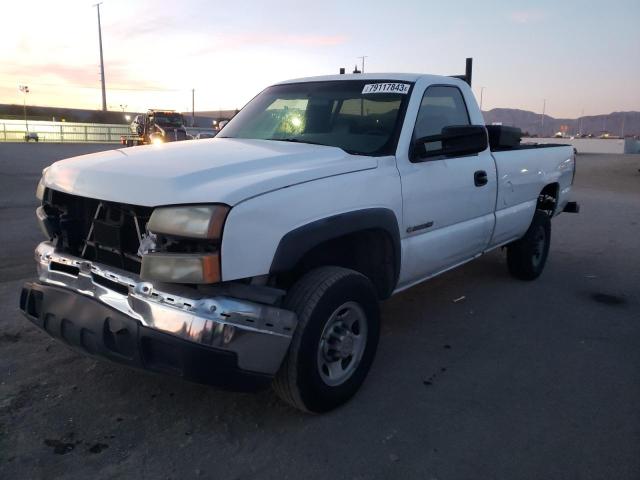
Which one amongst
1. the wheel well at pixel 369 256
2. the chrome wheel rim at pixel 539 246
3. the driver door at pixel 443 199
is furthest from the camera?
the chrome wheel rim at pixel 539 246

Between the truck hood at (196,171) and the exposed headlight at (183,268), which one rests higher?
the truck hood at (196,171)

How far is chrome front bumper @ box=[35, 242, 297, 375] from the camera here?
7.95 feet

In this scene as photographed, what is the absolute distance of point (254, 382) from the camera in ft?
8.52

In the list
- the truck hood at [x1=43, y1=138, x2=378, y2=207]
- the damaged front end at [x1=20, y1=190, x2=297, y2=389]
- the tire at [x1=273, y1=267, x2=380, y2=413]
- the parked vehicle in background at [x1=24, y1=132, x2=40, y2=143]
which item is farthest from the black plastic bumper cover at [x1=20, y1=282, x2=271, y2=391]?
the parked vehicle in background at [x1=24, y1=132, x2=40, y2=143]

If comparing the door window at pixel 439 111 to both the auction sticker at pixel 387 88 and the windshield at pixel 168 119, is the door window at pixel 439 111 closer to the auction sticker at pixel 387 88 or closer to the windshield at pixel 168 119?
the auction sticker at pixel 387 88

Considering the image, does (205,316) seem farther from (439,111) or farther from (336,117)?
(439,111)

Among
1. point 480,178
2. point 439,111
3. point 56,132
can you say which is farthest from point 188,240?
point 56,132

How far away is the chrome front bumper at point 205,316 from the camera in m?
2.42

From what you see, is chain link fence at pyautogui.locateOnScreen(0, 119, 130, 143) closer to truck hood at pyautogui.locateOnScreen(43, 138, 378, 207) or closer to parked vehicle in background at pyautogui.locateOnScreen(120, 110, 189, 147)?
parked vehicle in background at pyautogui.locateOnScreen(120, 110, 189, 147)

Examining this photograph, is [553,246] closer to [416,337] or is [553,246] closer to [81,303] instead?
[416,337]

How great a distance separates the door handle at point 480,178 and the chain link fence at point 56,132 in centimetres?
4701

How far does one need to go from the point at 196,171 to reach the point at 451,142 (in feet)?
5.47

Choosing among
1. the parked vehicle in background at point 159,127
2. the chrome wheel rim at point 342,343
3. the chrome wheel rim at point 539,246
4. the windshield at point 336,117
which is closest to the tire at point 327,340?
the chrome wheel rim at point 342,343

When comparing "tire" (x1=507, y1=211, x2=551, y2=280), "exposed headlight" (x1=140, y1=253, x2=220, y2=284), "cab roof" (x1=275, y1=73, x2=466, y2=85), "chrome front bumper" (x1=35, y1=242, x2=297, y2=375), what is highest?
"cab roof" (x1=275, y1=73, x2=466, y2=85)
